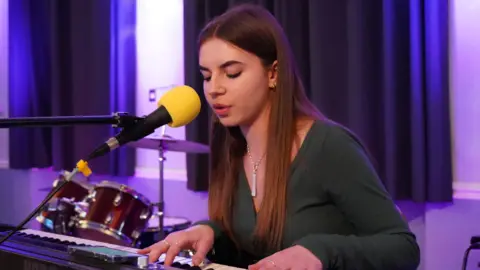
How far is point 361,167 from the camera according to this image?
1.35 metres

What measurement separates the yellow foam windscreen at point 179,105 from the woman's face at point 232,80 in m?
0.24

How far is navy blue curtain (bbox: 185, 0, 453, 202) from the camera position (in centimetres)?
252

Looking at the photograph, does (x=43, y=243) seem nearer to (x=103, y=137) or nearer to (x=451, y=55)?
(x=451, y=55)

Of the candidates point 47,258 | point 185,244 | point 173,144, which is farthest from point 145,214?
point 47,258

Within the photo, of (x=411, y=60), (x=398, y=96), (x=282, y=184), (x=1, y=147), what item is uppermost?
(x=411, y=60)

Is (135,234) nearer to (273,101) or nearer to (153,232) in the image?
(153,232)

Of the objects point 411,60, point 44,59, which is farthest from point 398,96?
point 44,59

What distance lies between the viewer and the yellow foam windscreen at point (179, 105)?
3.55 ft

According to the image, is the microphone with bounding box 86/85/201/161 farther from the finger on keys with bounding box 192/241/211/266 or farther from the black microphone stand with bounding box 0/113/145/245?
the finger on keys with bounding box 192/241/211/266

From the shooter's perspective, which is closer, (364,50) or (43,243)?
(43,243)

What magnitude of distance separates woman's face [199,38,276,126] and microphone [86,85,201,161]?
217 millimetres

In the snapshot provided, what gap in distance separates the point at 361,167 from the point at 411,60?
1.39 metres

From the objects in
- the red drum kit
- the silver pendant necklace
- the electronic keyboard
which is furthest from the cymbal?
the electronic keyboard

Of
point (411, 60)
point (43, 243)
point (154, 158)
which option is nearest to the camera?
point (43, 243)
